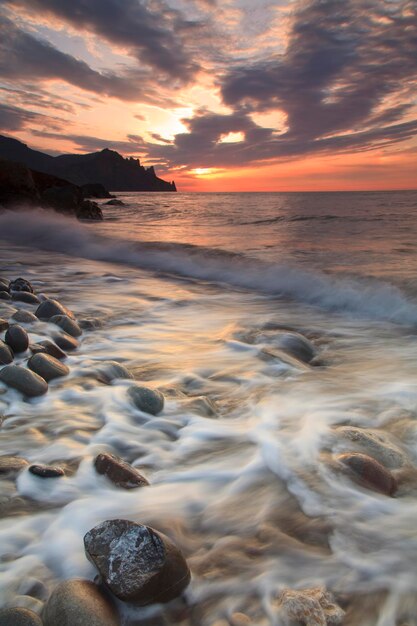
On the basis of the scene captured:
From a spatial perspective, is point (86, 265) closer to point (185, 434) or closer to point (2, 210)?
point (185, 434)

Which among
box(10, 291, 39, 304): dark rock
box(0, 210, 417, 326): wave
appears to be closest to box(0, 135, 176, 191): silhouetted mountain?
box(0, 210, 417, 326): wave

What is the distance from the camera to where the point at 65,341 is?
384 cm

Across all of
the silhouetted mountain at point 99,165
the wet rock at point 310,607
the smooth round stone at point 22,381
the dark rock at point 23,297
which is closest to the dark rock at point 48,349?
the smooth round stone at point 22,381

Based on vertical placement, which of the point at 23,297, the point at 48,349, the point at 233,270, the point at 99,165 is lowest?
the point at 23,297

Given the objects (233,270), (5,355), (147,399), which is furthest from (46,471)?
(233,270)

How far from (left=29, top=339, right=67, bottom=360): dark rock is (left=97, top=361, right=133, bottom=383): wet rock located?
451 mm

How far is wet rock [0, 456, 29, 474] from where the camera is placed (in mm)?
1982

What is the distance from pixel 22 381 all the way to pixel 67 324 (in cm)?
154

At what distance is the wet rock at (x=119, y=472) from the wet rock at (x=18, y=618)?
0.78m

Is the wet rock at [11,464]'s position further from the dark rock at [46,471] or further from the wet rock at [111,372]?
the wet rock at [111,372]

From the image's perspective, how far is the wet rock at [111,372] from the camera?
10.5 ft

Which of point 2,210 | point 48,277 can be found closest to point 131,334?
point 48,277

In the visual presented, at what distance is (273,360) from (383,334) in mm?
1878

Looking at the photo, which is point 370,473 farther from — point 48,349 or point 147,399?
point 48,349
